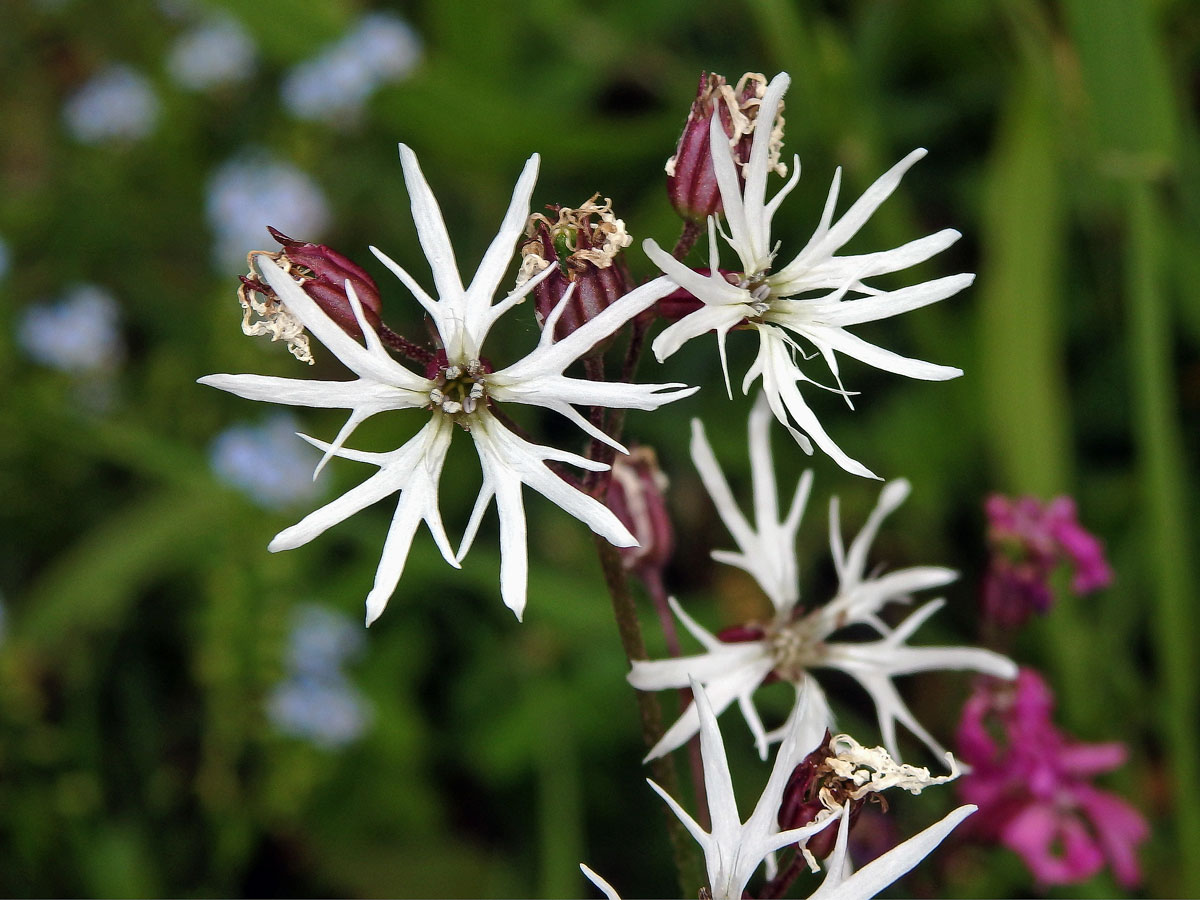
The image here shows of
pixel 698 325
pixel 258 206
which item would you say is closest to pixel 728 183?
pixel 698 325

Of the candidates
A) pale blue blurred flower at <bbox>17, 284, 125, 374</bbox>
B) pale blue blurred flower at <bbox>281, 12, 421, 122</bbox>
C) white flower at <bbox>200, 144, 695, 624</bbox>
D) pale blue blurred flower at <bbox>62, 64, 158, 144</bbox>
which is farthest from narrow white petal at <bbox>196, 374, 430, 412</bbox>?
pale blue blurred flower at <bbox>62, 64, 158, 144</bbox>

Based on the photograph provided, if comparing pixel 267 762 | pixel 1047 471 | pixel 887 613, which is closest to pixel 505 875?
pixel 267 762

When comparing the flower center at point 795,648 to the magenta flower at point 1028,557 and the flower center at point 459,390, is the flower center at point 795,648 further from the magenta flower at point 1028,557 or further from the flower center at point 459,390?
the flower center at point 459,390

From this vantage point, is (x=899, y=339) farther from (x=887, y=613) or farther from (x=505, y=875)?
(x=505, y=875)

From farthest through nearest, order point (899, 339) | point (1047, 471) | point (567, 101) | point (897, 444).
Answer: point (567, 101)
point (899, 339)
point (897, 444)
point (1047, 471)

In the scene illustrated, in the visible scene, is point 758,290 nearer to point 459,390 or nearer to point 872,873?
point 459,390

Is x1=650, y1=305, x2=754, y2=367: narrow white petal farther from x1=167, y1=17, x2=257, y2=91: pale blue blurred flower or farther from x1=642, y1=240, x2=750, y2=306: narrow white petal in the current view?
x1=167, y1=17, x2=257, y2=91: pale blue blurred flower
